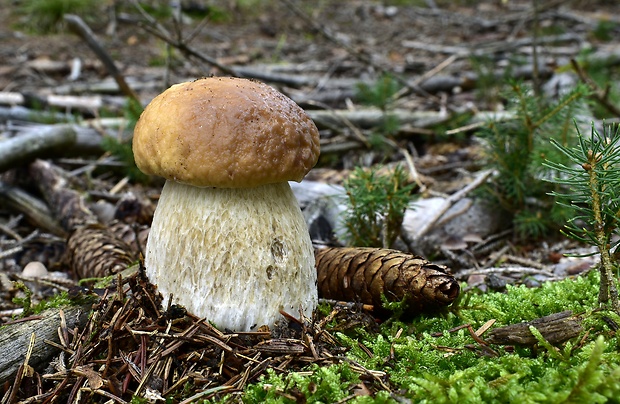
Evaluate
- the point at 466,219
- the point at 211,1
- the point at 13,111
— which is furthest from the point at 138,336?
the point at 211,1

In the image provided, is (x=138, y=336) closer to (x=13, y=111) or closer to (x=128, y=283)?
(x=128, y=283)

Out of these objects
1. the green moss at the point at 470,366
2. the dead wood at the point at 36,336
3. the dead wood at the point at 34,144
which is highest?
the green moss at the point at 470,366

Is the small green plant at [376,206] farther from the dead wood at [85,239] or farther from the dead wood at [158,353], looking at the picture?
the dead wood at [85,239]

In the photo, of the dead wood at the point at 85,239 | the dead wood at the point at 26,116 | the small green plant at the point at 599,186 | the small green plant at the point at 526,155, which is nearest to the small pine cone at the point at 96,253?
the dead wood at the point at 85,239

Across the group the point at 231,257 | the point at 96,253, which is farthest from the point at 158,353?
the point at 96,253

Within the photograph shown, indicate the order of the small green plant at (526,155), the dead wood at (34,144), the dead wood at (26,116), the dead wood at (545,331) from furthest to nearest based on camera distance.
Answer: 1. the dead wood at (26,116)
2. the dead wood at (34,144)
3. the small green plant at (526,155)
4. the dead wood at (545,331)

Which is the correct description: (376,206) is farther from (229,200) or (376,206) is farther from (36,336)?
(36,336)

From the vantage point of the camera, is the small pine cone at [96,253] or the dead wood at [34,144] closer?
the small pine cone at [96,253]
